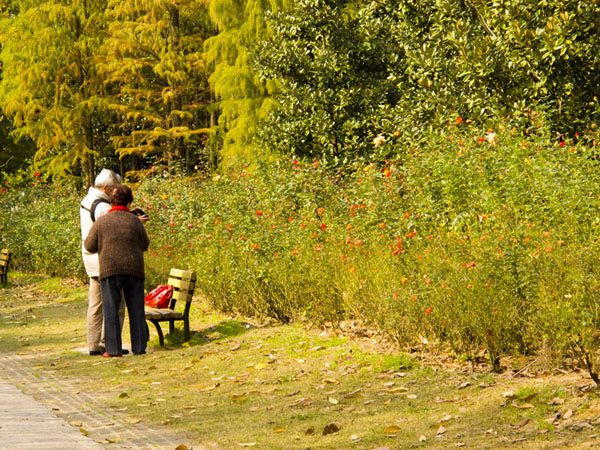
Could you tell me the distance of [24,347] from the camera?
1071cm

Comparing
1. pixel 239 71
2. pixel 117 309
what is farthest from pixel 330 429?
pixel 239 71

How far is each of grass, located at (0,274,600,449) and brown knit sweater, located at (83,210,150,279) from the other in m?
1.06

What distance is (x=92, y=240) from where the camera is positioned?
9.03 metres

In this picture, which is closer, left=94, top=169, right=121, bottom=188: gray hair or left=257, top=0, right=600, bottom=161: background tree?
left=94, top=169, right=121, bottom=188: gray hair

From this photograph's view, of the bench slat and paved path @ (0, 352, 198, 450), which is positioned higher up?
the bench slat

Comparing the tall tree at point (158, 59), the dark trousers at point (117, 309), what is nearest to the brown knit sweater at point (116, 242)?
the dark trousers at point (117, 309)

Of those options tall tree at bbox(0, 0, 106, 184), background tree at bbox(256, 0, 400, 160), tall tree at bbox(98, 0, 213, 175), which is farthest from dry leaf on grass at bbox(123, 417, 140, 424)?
tall tree at bbox(0, 0, 106, 184)

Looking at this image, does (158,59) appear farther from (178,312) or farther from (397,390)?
(397,390)

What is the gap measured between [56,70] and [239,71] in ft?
34.0

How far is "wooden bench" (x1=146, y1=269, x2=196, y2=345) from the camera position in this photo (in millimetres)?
9511

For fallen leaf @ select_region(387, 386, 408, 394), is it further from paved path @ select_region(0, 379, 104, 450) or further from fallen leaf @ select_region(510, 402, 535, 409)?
paved path @ select_region(0, 379, 104, 450)

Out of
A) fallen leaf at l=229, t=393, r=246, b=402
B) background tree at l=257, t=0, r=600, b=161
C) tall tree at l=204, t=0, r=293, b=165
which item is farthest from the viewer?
tall tree at l=204, t=0, r=293, b=165

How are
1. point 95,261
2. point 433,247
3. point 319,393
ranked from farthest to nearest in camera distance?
point 95,261
point 433,247
point 319,393

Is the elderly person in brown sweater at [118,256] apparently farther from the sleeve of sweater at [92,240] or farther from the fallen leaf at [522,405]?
the fallen leaf at [522,405]
